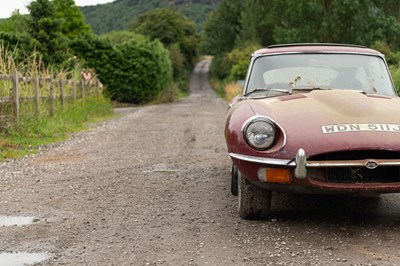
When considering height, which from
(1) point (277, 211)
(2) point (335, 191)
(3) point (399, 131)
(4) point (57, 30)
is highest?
(4) point (57, 30)

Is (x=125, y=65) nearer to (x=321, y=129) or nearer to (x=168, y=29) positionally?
(x=321, y=129)

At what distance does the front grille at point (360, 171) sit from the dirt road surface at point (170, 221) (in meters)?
0.42

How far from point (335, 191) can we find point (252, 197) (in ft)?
2.42

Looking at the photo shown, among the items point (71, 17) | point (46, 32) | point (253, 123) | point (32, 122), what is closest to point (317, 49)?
point (253, 123)

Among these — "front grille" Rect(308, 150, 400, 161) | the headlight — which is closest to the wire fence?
the headlight

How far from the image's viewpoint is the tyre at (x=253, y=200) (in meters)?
4.78

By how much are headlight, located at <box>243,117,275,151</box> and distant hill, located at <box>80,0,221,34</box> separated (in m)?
150

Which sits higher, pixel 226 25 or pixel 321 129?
pixel 226 25

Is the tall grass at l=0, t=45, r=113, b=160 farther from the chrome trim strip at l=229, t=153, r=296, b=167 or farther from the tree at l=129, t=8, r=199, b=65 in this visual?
the tree at l=129, t=8, r=199, b=65

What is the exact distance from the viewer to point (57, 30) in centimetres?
2642

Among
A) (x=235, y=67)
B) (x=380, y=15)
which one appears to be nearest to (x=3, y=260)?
(x=380, y=15)

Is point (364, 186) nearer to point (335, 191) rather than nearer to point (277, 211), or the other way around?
point (335, 191)

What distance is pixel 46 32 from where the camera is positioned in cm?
2609

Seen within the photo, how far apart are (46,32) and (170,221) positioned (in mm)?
22655
